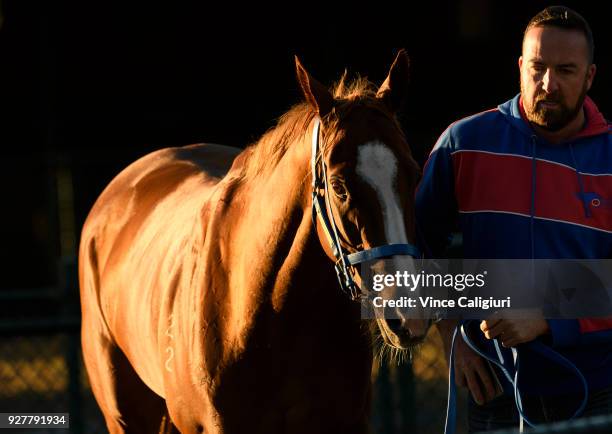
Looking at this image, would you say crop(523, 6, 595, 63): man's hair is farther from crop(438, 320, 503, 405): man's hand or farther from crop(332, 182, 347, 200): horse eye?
crop(438, 320, 503, 405): man's hand

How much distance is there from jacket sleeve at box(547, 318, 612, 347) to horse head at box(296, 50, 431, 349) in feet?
1.25

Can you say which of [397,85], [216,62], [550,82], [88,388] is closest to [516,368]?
[550,82]

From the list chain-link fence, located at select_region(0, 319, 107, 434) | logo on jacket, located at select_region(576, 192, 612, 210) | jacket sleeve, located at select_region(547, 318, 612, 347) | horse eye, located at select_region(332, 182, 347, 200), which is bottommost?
chain-link fence, located at select_region(0, 319, 107, 434)

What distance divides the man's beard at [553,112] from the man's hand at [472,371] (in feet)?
2.21

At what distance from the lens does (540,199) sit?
3.32 metres

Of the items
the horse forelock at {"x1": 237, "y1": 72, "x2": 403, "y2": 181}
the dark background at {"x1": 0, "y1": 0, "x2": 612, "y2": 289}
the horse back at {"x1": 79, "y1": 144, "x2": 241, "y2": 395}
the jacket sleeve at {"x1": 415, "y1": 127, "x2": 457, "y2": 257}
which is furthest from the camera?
the dark background at {"x1": 0, "y1": 0, "x2": 612, "y2": 289}

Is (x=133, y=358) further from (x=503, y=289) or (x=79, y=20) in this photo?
(x=79, y=20)

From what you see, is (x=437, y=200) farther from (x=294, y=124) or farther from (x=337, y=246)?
(x=294, y=124)

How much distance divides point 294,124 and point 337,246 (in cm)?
55

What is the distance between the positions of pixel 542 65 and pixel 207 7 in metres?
8.26

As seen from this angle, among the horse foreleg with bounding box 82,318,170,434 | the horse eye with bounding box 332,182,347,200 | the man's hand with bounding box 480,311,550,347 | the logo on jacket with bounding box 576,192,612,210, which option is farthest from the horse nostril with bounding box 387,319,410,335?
the horse foreleg with bounding box 82,318,170,434

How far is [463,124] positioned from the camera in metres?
3.49

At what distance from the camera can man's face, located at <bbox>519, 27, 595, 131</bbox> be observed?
3.24 metres

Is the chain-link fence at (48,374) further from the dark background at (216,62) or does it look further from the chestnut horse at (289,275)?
the dark background at (216,62)
